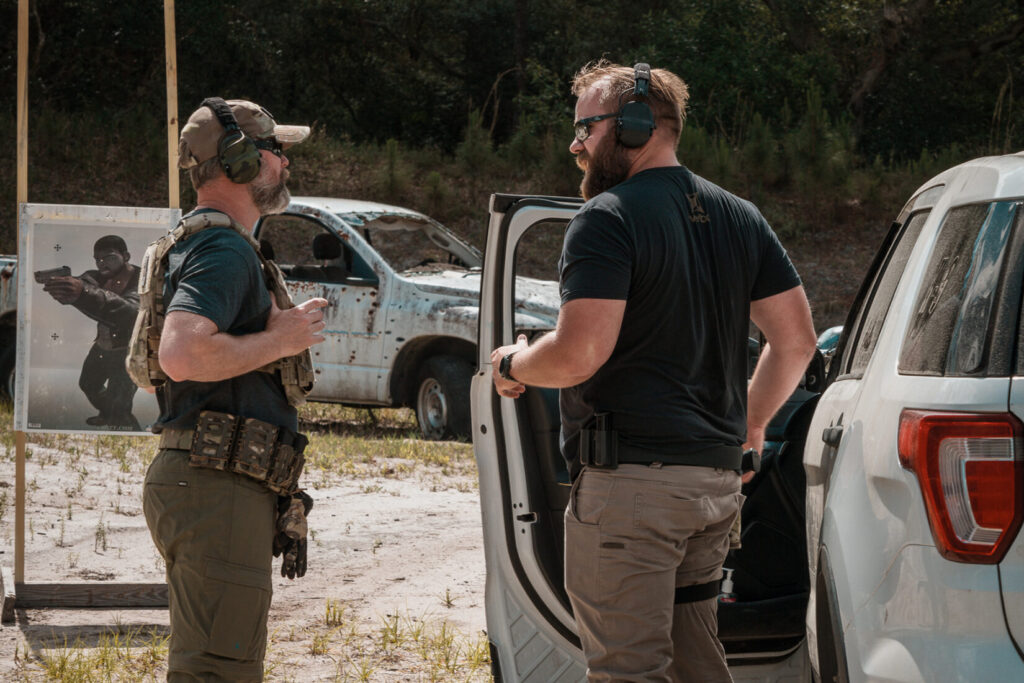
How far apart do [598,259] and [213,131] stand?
1064 mm

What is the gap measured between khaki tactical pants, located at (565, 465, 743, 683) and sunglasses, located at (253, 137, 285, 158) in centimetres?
118

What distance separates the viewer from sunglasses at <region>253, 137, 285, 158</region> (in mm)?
3150

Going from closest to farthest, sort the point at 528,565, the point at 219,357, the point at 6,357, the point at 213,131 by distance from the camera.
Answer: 1. the point at 219,357
2. the point at 213,131
3. the point at 528,565
4. the point at 6,357

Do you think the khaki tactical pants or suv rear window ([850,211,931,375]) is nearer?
the khaki tactical pants

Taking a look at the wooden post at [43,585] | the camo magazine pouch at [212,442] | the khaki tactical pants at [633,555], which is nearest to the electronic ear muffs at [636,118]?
the khaki tactical pants at [633,555]

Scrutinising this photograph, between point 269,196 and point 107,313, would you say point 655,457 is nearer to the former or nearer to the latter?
point 269,196

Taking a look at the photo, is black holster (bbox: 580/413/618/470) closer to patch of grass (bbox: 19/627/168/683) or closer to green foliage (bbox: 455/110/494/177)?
patch of grass (bbox: 19/627/168/683)

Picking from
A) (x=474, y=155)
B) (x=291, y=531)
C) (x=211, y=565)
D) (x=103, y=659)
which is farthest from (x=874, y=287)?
(x=474, y=155)

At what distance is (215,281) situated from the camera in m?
2.86

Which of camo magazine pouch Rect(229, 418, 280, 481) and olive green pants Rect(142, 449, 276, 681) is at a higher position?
camo magazine pouch Rect(229, 418, 280, 481)

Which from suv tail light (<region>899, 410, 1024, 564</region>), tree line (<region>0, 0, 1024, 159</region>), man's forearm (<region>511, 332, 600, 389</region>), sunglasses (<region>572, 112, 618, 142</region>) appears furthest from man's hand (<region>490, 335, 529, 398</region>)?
tree line (<region>0, 0, 1024, 159</region>)

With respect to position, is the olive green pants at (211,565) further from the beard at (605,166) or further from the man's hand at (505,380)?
the beard at (605,166)

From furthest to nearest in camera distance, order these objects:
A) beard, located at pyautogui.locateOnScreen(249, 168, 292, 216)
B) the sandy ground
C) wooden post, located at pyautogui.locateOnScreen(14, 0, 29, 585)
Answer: wooden post, located at pyautogui.locateOnScreen(14, 0, 29, 585) < the sandy ground < beard, located at pyautogui.locateOnScreen(249, 168, 292, 216)

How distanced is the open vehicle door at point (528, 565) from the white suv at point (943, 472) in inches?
37.3
